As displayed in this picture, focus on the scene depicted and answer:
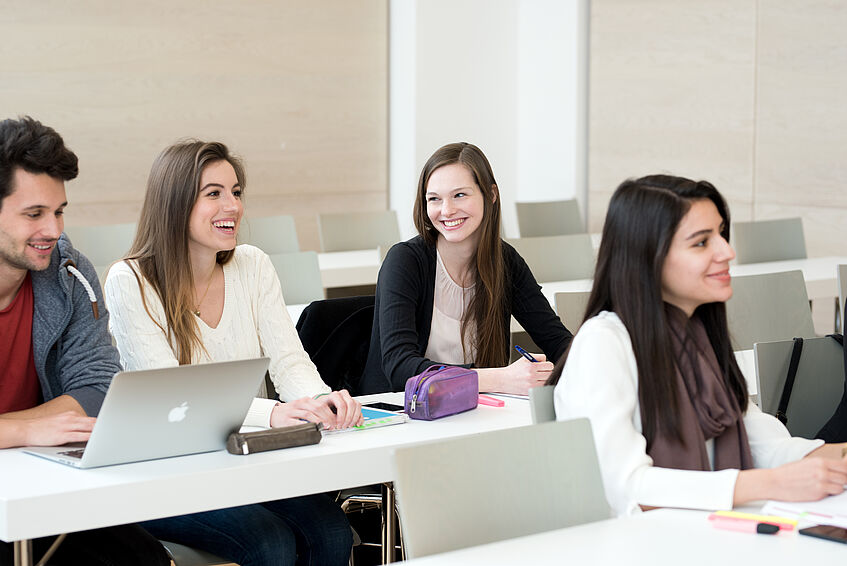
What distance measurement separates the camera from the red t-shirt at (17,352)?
2.33m

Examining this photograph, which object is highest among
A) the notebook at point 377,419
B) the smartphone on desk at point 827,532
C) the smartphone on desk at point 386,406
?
the notebook at point 377,419

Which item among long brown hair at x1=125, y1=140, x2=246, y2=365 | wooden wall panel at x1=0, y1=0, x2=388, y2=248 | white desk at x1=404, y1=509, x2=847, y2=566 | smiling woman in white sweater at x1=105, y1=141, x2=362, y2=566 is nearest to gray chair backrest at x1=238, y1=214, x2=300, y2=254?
Result: wooden wall panel at x1=0, y1=0, x2=388, y2=248

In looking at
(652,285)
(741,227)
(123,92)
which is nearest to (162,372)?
(652,285)

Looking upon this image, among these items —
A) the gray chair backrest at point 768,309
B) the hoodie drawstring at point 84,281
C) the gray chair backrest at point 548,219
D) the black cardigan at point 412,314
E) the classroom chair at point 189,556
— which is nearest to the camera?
the classroom chair at point 189,556

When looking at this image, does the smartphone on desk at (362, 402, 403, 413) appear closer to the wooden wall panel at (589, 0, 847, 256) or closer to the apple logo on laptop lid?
the apple logo on laptop lid

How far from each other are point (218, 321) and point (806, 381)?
1499 mm

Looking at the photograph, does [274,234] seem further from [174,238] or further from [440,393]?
[440,393]

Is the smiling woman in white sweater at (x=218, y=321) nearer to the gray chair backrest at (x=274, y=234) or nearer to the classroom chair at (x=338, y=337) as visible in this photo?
the classroom chair at (x=338, y=337)

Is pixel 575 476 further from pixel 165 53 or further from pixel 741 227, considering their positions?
pixel 165 53

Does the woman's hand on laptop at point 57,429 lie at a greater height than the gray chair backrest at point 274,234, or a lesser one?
lesser

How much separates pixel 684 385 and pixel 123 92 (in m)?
5.62

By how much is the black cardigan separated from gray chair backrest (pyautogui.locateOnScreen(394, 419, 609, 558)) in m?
1.12

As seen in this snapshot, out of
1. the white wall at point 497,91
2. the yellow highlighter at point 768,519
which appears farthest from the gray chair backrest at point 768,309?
the white wall at point 497,91

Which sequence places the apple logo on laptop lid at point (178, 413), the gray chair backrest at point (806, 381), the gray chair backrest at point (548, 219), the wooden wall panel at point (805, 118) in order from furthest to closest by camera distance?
the gray chair backrest at point (548, 219) → the wooden wall panel at point (805, 118) → the gray chair backrest at point (806, 381) → the apple logo on laptop lid at point (178, 413)
